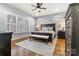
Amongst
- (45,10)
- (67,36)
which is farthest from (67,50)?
(45,10)

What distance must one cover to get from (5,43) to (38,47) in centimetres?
69

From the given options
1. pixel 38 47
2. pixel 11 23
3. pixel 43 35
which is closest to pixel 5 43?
pixel 11 23

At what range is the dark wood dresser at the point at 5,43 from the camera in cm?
217

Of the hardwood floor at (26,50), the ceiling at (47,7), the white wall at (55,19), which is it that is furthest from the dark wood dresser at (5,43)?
the white wall at (55,19)

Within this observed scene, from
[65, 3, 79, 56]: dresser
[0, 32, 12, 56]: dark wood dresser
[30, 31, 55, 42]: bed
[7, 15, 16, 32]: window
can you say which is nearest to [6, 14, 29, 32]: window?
[7, 15, 16, 32]: window

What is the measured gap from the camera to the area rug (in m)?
2.21

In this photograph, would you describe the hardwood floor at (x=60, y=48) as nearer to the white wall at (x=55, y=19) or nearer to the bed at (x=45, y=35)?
the bed at (x=45, y=35)

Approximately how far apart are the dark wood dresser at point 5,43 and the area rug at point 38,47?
22 centimetres

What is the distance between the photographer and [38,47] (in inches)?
87.8

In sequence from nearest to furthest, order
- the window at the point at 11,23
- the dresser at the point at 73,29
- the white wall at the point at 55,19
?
the dresser at the point at 73,29 → the window at the point at 11,23 → the white wall at the point at 55,19

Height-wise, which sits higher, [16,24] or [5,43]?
[16,24]

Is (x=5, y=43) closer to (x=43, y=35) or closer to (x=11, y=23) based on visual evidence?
(x=11, y=23)

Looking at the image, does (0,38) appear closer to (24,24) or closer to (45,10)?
(24,24)

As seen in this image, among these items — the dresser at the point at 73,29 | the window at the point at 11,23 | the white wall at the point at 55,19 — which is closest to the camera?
the dresser at the point at 73,29
